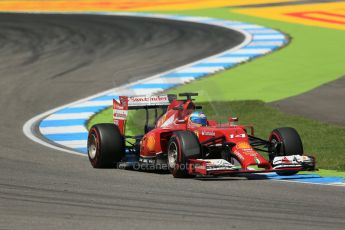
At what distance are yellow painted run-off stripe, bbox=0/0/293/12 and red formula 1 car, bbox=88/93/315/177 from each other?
23582 mm

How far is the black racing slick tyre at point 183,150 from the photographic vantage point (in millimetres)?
12234

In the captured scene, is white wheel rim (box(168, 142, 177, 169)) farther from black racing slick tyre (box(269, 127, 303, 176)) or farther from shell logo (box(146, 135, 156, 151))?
black racing slick tyre (box(269, 127, 303, 176))

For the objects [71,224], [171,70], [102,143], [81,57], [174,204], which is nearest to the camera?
[71,224]

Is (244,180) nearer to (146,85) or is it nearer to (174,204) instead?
(174,204)

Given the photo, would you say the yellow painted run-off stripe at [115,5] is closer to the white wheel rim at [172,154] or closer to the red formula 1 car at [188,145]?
the red formula 1 car at [188,145]

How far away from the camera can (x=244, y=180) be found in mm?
12234

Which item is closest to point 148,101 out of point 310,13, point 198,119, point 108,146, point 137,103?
point 137,103

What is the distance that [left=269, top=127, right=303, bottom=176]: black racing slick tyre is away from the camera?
1280cm

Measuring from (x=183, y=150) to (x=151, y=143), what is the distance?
1162mm

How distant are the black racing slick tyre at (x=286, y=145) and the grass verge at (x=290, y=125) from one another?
86 cm

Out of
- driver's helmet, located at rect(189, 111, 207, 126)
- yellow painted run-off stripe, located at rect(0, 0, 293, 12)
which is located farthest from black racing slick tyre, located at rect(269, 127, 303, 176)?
yellow painted run-off stripe, located at rect(0, 0, 293, 12)

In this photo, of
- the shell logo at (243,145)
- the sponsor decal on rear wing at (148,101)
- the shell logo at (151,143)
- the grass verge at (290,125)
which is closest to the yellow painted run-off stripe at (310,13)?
the grass verge at (290,125)

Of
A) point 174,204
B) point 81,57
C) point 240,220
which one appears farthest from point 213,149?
point 81,57

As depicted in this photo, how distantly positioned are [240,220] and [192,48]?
1804 cm
